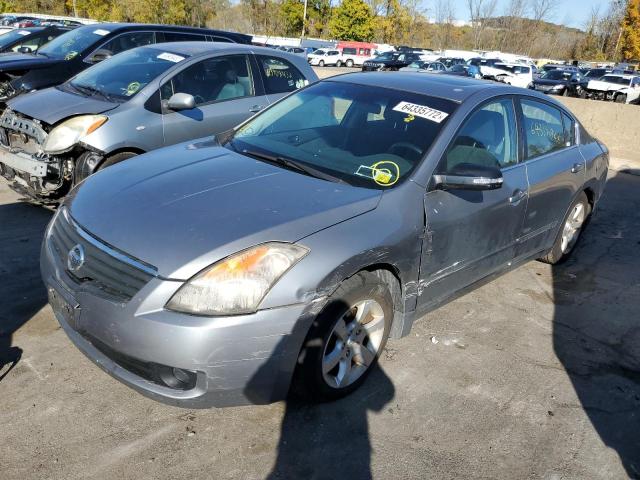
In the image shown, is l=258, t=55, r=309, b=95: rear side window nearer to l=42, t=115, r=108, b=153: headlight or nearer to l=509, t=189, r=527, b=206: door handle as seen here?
l=42, t=115, r=108, b=153: headlight

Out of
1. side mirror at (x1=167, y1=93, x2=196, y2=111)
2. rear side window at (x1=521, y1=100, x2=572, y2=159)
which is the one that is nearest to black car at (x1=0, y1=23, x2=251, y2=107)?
side mirror at (x1=167, y1=93, x2=196, y2=111)

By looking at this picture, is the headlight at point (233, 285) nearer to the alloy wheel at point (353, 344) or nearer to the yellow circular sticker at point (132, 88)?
the alloy wheel at point (353, 344)

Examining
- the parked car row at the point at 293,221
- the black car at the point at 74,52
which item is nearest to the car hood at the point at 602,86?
the black car at the point at 74,52

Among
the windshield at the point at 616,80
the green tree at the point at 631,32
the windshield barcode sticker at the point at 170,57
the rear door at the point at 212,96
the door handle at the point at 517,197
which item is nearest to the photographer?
the door handle at the point at 517,197

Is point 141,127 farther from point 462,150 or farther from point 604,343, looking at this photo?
point 604,343

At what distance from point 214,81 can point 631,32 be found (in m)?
74.6

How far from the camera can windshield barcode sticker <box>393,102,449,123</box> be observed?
136 inches

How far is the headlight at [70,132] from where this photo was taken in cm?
494

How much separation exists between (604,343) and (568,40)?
86.5 meters

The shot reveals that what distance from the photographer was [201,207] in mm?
2771

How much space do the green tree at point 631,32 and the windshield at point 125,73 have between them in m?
74.0

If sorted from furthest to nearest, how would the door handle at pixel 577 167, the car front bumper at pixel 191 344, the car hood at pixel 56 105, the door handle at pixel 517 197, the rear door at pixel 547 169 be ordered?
the car hood at pixel 56 105 < the door handle at pixel 577 167 < the rear door at pixel 547 169 < the door handle at pixel 517 197 < the car front bumper at pixel 191 344

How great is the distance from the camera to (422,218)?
312 centimetres

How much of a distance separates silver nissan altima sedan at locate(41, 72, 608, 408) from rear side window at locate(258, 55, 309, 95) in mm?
2255
